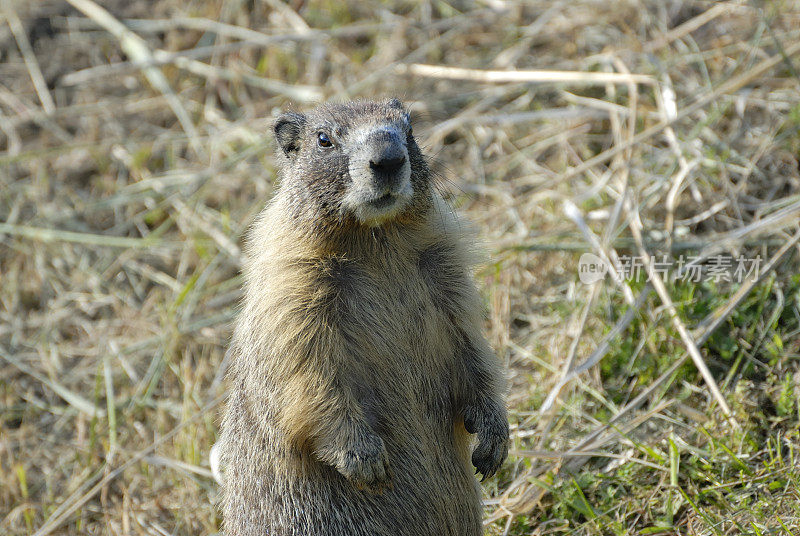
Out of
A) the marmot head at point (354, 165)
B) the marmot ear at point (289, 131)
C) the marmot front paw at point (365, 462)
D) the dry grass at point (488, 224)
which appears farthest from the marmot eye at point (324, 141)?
the marmot front paw at point (365, 462)

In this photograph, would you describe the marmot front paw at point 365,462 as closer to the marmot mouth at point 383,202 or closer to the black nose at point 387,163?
the marmot mouth at point 383,202

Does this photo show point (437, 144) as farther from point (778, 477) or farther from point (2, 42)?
point (2, 42)

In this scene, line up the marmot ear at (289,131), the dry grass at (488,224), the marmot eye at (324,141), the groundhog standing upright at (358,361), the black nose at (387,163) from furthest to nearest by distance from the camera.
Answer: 1. the dry grass at (488,224)
2. the marmot ear at (289,131)
3. the marmot eye at (324,141)
4. the groundhog standing upright at (358,361)
5. the black nose at (387,163)

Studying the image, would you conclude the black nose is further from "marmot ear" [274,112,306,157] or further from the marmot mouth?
"marmot ear" [274,112,306,157]

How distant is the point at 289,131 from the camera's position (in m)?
3.70

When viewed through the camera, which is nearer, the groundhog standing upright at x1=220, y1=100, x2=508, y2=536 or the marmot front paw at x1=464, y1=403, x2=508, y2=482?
the groundhog standing upright at x1=220, y1=100, x2=508, y2=536

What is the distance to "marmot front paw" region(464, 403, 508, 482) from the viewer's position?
3508mm

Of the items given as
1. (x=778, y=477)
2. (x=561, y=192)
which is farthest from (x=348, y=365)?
(x=561, y=192)

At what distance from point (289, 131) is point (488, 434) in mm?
1537

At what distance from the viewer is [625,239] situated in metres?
5.16

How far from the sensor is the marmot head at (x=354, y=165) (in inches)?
125

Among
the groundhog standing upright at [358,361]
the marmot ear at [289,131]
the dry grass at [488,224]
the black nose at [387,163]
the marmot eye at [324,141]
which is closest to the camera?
the black nose at [387,163]

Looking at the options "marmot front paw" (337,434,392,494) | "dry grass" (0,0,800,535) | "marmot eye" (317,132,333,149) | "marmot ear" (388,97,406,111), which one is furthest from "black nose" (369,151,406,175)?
"marmot front paw" (337,434,392,494)

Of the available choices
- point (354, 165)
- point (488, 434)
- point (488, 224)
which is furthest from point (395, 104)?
point (488, 224)
